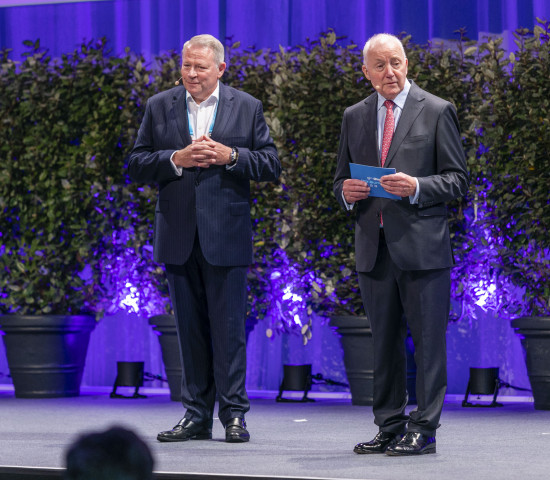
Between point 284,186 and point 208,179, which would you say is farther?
point 284,186

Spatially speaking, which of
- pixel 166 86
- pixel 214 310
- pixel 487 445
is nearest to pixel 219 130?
pixel 214 310

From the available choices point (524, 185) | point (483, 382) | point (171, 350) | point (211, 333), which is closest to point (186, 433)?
point (211, 333)

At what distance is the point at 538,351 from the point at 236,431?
81.7 inches

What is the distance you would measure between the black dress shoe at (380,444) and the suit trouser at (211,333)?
0.54 m

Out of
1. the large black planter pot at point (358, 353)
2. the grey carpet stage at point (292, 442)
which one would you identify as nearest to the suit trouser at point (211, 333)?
the grey carpet stage at point (292, 442)

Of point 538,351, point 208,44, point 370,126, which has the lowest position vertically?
point 538,351

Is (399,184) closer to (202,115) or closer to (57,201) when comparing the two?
(202,115)

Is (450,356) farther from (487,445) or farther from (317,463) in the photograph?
(317,463)

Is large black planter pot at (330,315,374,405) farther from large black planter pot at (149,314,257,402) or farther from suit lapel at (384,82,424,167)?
suit lapel at (384,82,424,167)

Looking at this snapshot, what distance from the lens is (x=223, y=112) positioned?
3621 millimetres

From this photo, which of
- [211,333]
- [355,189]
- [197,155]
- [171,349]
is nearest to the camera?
[355,189]

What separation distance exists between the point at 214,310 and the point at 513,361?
272 cm

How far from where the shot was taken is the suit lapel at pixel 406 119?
323 cm

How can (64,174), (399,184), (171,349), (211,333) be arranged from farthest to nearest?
(64,174)
(171,349)
(211,333)
(399,184)
